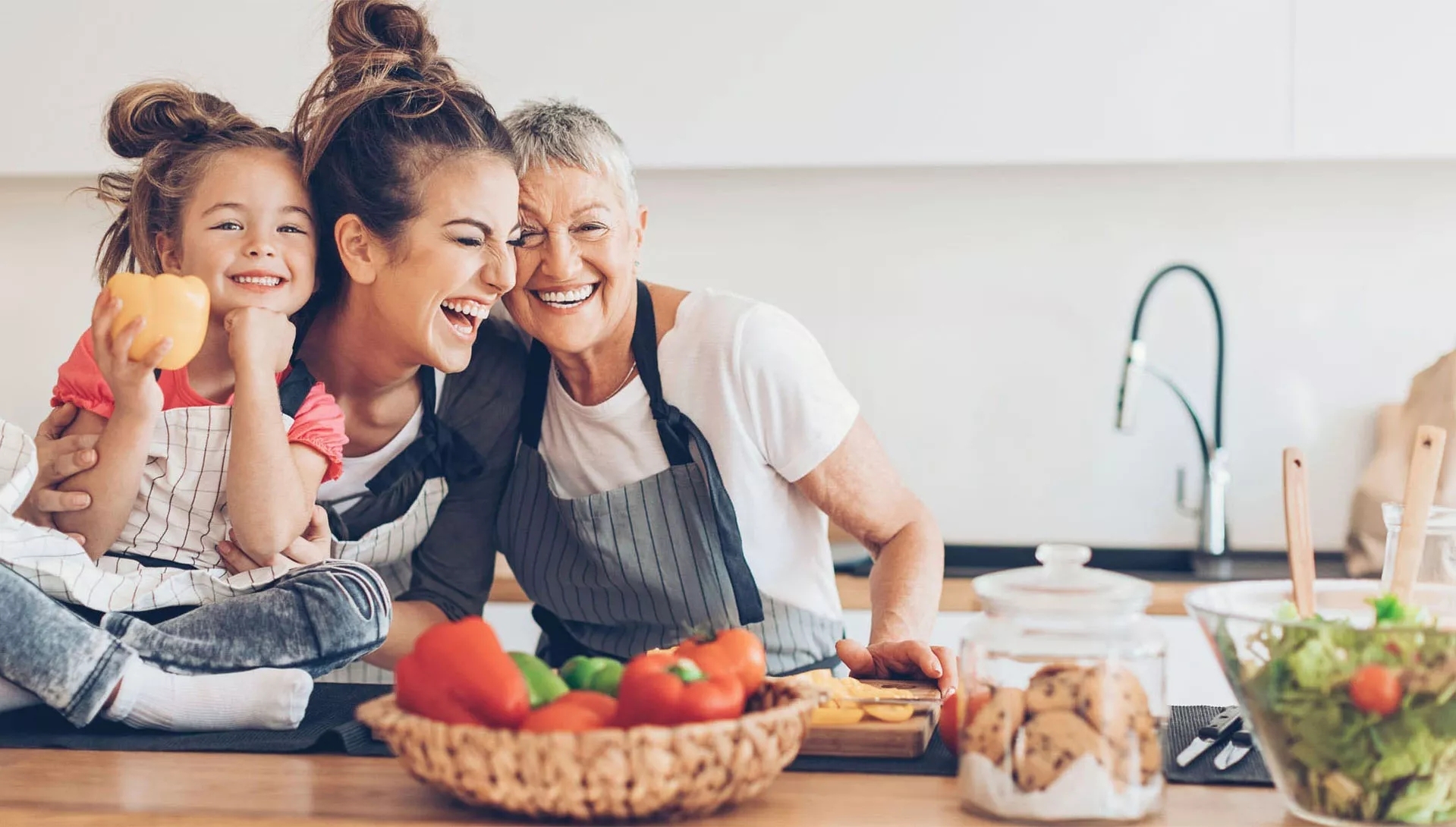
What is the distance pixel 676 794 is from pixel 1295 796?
0.40m

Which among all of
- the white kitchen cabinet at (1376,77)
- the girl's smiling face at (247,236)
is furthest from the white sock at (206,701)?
the white kitchen cabinet at (1376,77)

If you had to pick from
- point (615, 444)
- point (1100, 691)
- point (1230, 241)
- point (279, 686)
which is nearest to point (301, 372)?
point (615, 444)

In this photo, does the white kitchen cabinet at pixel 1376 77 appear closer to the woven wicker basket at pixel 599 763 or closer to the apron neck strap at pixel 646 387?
the apron neck strap at pixel 646 387

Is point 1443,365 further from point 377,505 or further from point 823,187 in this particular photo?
point 377,505

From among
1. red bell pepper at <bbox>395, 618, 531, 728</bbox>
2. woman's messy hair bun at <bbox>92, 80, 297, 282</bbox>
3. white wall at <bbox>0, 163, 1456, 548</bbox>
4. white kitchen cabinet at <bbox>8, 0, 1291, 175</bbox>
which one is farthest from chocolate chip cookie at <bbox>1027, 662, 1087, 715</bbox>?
white wall at <bbox>0, 163, 1456, 548</bbox>

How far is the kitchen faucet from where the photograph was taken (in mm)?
2529

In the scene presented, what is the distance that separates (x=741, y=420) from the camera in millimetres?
1721

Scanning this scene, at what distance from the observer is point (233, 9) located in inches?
99.4

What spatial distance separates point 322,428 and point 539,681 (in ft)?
2.38

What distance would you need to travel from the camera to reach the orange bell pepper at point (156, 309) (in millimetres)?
1290

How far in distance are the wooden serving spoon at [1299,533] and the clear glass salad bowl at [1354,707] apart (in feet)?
0.13

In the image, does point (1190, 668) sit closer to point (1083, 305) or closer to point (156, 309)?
point (1083, 305)

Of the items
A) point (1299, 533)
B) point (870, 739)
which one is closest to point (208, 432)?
point (870, 739)

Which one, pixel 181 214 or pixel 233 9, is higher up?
pixel 233 9
